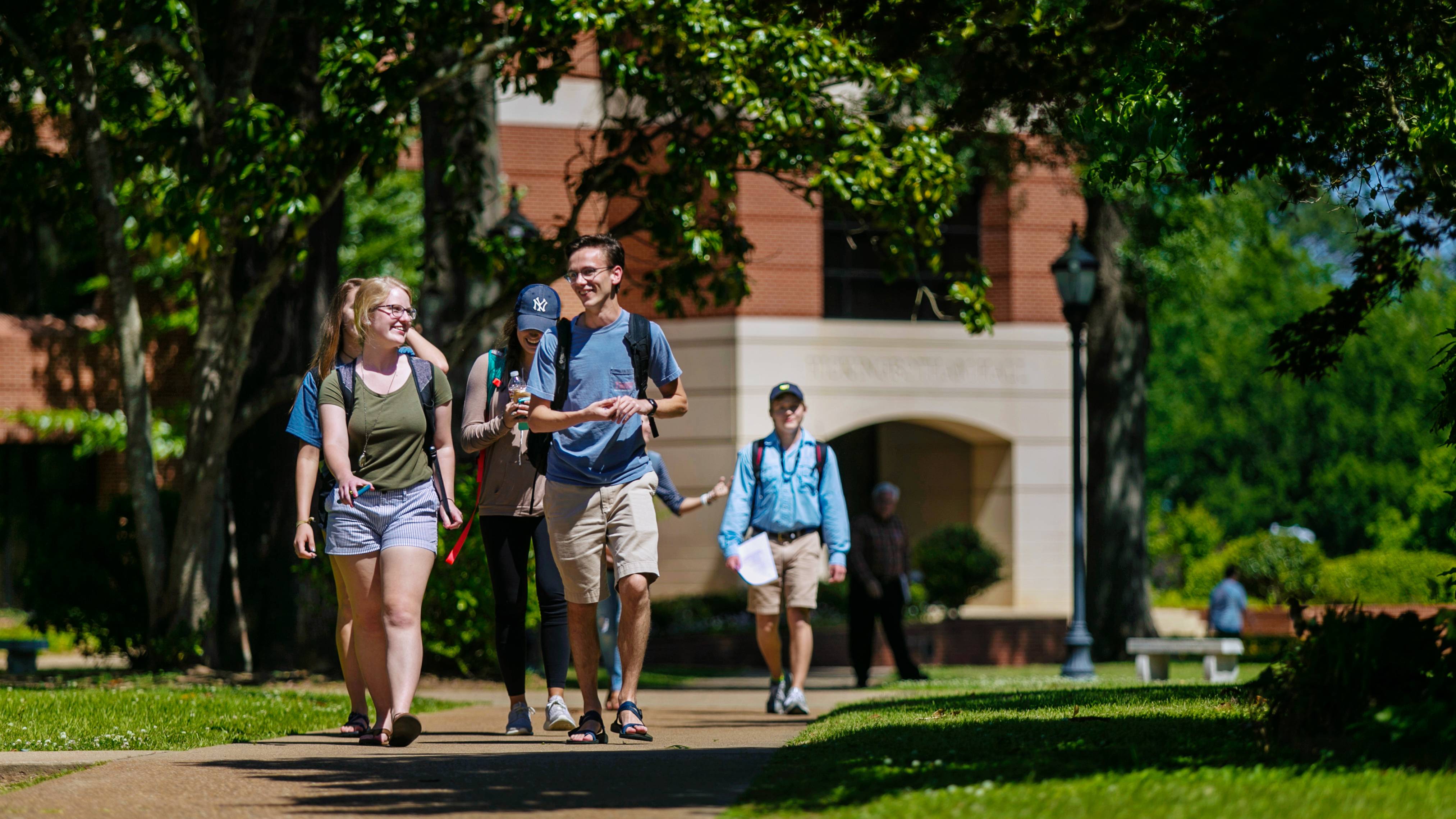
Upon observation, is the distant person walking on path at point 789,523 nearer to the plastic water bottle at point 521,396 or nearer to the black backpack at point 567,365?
the black backpack at point 567,365

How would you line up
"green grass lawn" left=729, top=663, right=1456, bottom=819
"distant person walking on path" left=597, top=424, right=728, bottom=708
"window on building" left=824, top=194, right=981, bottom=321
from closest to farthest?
"green grass lawn" left=729, top=663, right=1456, bottom=819 → "distant person walking on path" left=597, top=424, right=728, bottom=708 → "window on building" left=824, top=194, right=981, bottom=321

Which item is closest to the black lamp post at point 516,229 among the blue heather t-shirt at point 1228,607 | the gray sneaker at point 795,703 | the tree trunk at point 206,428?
the tree trunk at point 206,428

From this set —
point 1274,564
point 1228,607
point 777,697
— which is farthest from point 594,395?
point 1274,564

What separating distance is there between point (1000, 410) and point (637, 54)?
14104 mm

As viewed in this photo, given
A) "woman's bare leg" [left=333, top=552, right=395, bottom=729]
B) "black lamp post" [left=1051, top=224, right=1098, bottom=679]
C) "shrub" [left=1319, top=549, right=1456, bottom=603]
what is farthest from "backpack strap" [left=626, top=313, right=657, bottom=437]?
"shrub" [left=1319, top=549, right=1456, bottom=603]

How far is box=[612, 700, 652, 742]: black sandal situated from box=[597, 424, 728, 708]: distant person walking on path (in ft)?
0.21

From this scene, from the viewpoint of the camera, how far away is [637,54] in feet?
38.4

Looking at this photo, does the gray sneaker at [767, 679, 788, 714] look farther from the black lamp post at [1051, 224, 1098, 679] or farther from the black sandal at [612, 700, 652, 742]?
the black lamp post at [1051, 224, 1098, 679]

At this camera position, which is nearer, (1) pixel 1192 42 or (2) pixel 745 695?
(1) pixel 1192 42

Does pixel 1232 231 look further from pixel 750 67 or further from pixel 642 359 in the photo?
pixel 642 359

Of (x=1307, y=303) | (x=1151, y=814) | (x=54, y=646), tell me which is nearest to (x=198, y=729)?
(x=1151, y=814)

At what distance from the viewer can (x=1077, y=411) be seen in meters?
14.5

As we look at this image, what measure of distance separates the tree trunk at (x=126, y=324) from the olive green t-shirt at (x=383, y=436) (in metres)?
5.59

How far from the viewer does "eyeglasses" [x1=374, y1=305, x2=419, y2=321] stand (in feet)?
21.9
